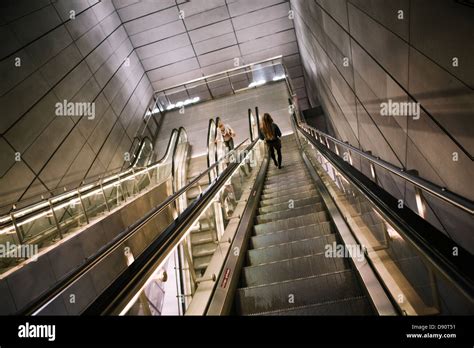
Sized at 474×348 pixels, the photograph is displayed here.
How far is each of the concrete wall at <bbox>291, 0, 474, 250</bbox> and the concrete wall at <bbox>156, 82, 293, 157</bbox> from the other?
350 inches

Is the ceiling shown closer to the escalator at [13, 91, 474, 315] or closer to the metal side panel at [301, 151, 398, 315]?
the escalator at [13, 91, 474, 315]

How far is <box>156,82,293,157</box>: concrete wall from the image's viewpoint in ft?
44.7

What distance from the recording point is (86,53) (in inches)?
408

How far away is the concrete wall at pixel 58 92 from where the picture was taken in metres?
6.45

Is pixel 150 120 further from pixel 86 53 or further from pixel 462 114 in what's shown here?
pixel 462 114

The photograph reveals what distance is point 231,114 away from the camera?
1478 centimetres

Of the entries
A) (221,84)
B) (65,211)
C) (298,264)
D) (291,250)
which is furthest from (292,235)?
(221,84)

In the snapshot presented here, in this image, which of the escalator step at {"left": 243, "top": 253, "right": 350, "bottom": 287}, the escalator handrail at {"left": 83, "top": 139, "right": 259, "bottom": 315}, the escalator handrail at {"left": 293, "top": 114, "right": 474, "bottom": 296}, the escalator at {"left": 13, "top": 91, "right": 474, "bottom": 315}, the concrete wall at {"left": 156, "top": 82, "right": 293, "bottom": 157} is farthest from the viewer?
the concrete wall at {"left": 156, "top": 82, "right": 293, "bottom": 157}

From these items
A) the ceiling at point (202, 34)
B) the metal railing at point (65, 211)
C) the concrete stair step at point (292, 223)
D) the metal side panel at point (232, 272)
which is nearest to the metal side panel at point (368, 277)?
the concrete stair step at point (292, 223)

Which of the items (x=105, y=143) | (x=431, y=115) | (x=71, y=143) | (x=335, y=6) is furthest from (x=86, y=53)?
(x=431, y=115)

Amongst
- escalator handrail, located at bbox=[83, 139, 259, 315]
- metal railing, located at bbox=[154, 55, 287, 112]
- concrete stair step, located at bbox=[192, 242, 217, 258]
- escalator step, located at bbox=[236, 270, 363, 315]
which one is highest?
metal railing, located at bbox=[154, 55, 287, 112]

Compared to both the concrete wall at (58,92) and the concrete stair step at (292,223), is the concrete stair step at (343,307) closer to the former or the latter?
the concrete stair step at (292,223)

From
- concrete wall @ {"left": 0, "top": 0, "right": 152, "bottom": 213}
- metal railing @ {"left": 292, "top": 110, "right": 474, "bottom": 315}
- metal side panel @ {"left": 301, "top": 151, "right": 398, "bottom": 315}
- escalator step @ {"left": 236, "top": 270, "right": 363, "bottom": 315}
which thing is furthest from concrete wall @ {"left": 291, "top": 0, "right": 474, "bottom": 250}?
concrete wall @ {"left": 0, "top": 0, "right": 152, "bottom": 213}

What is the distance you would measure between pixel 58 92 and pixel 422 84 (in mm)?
8615
